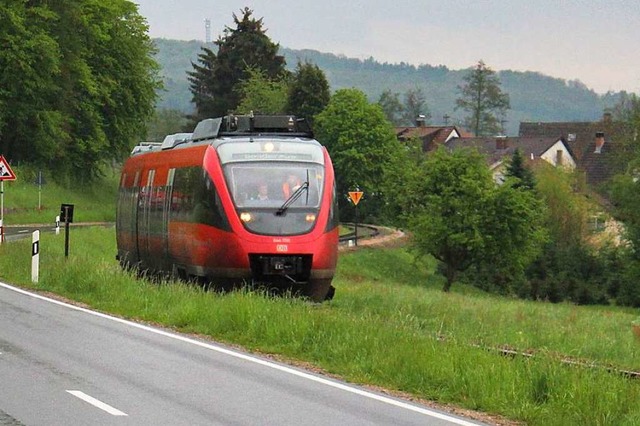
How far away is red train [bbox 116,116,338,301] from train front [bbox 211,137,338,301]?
0.06ft

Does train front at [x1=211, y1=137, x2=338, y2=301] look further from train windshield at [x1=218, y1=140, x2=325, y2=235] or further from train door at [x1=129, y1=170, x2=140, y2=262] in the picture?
train door at [x1=129, y1=170, x2=140, y2=262]

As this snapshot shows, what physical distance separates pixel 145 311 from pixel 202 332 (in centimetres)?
257

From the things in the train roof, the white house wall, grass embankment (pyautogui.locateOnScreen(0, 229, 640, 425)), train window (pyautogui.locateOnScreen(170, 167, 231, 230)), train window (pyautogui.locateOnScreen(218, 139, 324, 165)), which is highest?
the train roof

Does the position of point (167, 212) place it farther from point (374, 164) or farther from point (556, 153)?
point (556, 153)

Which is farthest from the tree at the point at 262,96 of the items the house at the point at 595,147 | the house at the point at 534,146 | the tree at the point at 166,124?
the tree at the point at 166,124

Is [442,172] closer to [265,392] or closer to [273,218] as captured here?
[273,218]

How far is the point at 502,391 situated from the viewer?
1215 cm

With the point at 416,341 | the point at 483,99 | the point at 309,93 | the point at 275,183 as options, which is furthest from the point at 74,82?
the point at 483,99

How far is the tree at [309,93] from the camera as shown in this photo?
101938 millimetres

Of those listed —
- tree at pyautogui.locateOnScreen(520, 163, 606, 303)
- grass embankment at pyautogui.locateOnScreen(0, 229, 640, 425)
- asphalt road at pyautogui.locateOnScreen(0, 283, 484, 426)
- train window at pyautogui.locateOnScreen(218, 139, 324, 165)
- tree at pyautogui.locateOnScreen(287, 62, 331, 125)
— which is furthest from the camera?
tree at pyautogui.locateOnScreen(287, 62, 331, 125)

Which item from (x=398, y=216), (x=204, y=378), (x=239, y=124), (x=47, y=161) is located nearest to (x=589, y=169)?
(x=398, y=216)

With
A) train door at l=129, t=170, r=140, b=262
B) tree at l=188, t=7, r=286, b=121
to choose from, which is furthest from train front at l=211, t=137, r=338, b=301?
tree at l=188, t=7, r=286, b=121

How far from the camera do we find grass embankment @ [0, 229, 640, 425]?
11.8 meters

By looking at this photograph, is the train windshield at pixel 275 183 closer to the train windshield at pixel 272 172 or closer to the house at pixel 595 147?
the train windshield at pixel 272 172
